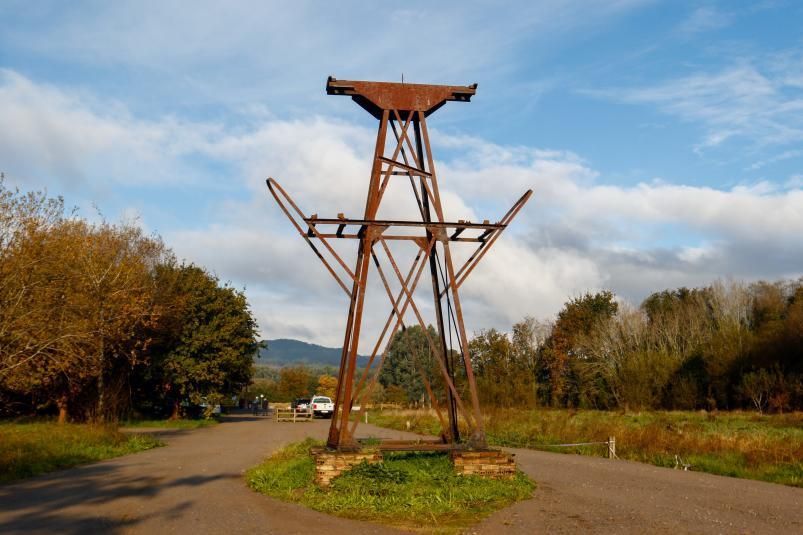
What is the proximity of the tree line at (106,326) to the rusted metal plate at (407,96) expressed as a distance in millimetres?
10778

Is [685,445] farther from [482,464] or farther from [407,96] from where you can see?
[407,96]

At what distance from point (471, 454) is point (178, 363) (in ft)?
92.0

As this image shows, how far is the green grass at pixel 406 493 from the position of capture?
9.28 m

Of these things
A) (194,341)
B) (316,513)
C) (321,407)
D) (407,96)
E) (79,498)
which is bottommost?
(79,498)

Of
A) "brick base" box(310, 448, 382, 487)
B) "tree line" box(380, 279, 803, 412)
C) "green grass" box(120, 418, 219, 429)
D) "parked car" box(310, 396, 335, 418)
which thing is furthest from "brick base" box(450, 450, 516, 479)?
"parked car" box(310, 396, 335, 418)

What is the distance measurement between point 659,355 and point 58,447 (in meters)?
44.1

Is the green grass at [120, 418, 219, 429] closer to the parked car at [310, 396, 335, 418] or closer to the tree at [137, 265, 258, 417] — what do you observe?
the tree at [137, 265, 258, 417]

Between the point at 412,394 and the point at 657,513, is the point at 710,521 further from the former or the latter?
the point at 412,394

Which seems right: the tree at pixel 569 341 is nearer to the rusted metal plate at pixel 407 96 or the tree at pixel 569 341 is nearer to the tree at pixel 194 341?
the tree at pixel 194 341

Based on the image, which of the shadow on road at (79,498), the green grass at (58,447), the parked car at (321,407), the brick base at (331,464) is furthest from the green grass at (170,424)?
the brick base at (331,464)

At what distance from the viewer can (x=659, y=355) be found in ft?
171

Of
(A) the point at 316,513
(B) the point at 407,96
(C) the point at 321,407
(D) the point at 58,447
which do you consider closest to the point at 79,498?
(A) the point at 316,513

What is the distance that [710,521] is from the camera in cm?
952

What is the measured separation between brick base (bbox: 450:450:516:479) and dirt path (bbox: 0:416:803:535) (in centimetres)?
69
